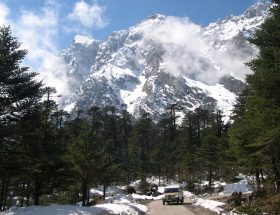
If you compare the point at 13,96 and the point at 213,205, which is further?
the point at 213,205

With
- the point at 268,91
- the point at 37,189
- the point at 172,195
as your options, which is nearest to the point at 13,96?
the point at 37,189

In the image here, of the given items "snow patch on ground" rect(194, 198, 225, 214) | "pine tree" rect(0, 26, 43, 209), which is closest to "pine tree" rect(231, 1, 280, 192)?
"snow patch on ground" rect(194, 198, 225, 214)

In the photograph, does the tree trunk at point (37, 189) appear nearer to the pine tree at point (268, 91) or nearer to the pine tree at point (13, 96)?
the pine tree at point (13, 96)

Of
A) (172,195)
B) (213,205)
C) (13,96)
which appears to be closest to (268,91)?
(213,205)

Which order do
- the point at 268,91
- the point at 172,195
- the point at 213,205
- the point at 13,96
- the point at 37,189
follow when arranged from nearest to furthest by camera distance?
the point at 268,91 → the point at 13,96 → the point at 37,189 → the point at 213,205 → the point at 172,195

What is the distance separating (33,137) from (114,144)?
62.8 meters

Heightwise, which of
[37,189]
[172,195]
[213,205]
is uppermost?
[37,189]

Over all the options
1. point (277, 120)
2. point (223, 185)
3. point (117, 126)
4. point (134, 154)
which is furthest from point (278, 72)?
point (117, 126)

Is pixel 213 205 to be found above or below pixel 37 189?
below

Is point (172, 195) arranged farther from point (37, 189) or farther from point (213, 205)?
point (37, 189)

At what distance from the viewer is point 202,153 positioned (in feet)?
205

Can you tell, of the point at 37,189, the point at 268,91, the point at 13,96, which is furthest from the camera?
the point at 37,189

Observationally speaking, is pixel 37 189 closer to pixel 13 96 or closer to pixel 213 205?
pixel 13 96

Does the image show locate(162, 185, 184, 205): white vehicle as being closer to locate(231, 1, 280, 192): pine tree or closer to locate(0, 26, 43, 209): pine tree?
locate(231, 1, 280, 192): pine tree
